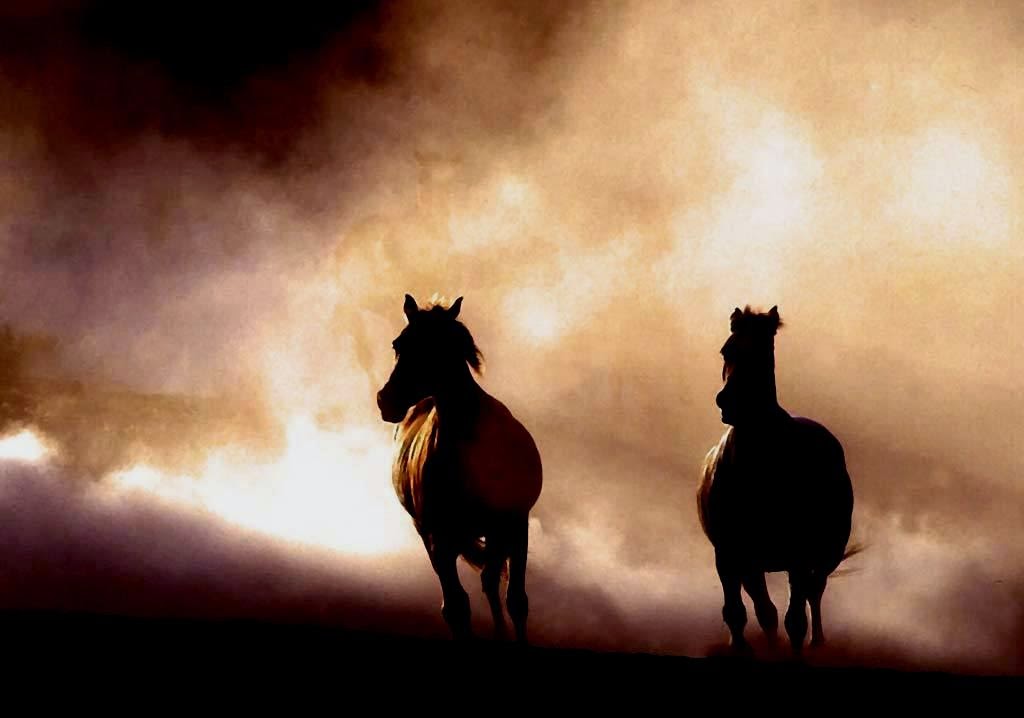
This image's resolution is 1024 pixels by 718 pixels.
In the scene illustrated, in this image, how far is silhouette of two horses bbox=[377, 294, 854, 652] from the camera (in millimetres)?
9180

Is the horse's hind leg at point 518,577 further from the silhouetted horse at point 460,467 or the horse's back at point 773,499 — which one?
the horse's back at point 773,499

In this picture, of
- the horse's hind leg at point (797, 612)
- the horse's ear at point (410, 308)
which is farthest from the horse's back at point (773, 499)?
the horse's ear at point (410, 308)

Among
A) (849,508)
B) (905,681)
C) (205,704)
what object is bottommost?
(205,704)

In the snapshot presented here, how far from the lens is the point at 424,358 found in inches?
389

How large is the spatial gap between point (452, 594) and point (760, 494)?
2458 mm

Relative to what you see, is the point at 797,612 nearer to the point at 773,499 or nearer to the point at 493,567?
the point at 773,499

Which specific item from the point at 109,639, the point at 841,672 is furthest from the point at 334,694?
the point at 841,672

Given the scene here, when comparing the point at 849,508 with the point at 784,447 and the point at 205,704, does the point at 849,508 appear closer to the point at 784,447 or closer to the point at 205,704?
the point at 784,447

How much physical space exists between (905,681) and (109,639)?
366cm

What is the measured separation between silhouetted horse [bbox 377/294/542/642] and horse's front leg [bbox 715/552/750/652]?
1558 millimetres

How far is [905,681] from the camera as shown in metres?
5.45

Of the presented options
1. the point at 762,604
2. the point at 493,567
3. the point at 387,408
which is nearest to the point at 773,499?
the point at 762,604

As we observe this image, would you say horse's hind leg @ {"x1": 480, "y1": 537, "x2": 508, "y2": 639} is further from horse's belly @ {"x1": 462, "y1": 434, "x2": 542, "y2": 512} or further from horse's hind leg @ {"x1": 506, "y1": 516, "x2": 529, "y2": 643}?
horse's belly @ {"x1": 462, "y1": 434, "x2": 542, "y2": 512}

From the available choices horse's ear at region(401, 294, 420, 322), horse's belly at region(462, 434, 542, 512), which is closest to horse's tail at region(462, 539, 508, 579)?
horse's belly at region(462, 434, 542, 512)
